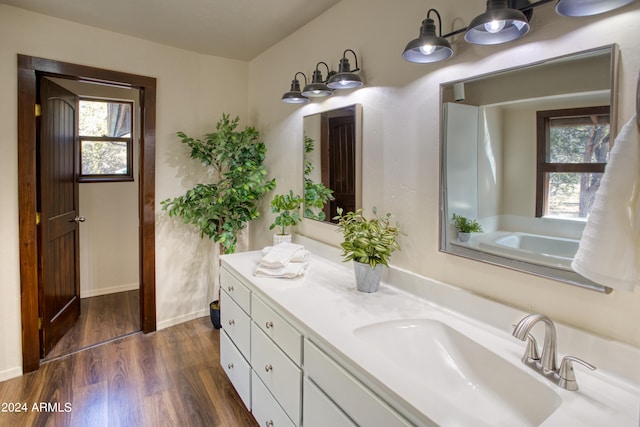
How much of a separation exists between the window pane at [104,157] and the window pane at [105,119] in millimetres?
103

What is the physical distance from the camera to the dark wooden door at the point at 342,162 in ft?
6.56

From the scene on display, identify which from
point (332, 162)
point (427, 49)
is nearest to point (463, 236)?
point (427, 49)

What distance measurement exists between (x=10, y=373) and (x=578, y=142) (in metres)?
3.37

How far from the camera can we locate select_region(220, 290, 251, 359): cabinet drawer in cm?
192

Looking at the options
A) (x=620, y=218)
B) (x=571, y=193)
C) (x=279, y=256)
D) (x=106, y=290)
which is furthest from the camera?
(x=106, y=290)

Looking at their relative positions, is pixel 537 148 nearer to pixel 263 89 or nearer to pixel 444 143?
pixel 444 143

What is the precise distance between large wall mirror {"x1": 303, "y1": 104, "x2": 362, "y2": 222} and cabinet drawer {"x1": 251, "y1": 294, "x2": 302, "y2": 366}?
733 millimetres

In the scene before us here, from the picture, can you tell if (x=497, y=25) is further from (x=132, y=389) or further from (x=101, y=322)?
(x=101, y=322)

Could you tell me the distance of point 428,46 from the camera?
1324 millimetres

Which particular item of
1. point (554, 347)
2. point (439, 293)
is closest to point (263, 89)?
point (439, 293)

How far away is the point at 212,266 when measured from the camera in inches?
129

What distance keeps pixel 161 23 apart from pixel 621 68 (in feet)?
8.45

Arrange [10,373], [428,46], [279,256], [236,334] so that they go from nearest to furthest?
[428,46] < [279,256] < [236,334] < [10,373]

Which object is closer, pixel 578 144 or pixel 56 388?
pixel 578 144
